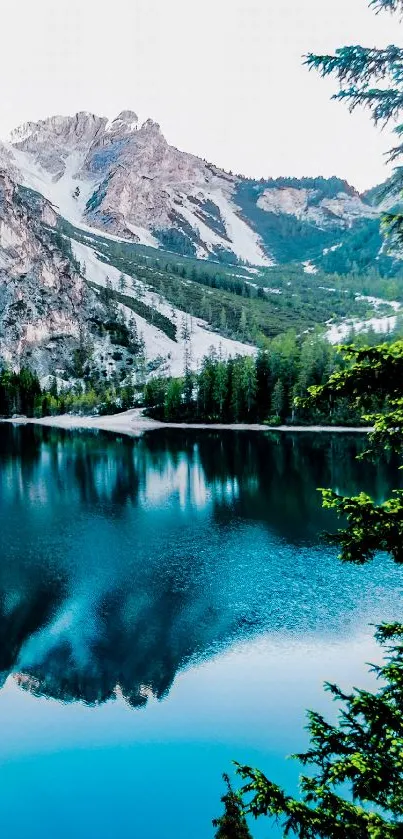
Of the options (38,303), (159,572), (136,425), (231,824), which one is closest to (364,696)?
(231,824)

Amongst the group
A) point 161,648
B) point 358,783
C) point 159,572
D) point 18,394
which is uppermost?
point 18,394

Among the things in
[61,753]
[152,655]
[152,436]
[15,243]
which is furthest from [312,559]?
[15,243]

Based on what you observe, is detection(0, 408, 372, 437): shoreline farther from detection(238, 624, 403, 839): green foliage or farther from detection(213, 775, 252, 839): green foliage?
detection(238, 624, 403, 839): green foliage

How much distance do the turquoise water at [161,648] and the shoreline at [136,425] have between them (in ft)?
173

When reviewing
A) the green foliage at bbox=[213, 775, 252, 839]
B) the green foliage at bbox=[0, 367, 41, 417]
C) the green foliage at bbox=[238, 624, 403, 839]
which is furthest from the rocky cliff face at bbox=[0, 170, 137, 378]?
the green foliage at bbox=[238, 624, 403, 839]

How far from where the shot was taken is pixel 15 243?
183m

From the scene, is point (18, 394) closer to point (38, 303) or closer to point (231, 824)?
point (38, 303)

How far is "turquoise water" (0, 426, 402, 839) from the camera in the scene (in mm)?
14617

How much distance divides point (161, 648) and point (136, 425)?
98.6 m

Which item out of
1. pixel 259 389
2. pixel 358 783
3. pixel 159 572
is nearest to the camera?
pixel 358 783

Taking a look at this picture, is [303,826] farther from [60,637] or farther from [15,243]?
[15,243]

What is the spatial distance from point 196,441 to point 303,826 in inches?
3284

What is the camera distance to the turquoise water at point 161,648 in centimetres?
1462

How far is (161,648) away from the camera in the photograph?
851 inches
